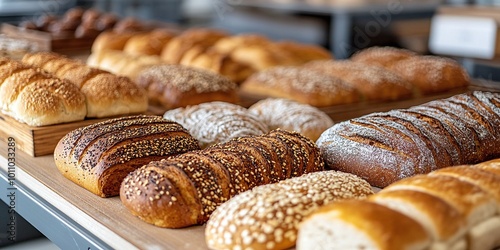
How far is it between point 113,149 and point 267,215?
67cm

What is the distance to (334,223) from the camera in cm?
136

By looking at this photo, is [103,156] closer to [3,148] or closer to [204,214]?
[204,214]

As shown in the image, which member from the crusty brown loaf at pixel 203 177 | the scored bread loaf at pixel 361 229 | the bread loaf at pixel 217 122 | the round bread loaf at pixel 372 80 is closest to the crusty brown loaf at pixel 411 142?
the crusty brown loaf at pixel 203 177

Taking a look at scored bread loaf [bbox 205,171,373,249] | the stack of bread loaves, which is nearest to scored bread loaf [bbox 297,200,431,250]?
the stack of bread loaves

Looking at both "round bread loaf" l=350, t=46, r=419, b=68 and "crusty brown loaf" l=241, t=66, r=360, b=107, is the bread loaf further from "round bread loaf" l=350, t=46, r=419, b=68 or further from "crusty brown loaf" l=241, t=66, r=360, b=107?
"round bread loaf" l=350, t=46, r=419, b=68

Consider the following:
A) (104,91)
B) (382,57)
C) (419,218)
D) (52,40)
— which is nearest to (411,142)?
(419,218)

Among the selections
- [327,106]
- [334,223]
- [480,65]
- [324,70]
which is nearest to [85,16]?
[324,70]

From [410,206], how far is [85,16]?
4.36 metres

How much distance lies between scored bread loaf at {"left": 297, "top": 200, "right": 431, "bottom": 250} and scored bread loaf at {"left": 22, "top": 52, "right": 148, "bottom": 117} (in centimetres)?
139

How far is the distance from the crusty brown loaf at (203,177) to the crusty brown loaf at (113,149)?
0.15 m

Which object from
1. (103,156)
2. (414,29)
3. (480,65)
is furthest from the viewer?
(414,29)

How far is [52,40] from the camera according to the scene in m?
4.47

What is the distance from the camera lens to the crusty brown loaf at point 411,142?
202cm

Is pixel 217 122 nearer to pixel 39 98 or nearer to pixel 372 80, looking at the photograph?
pixel 39 98
